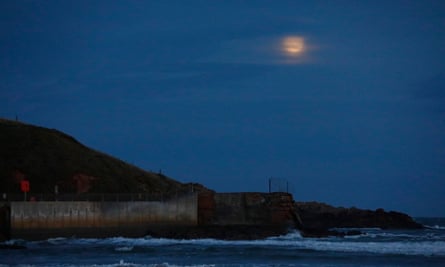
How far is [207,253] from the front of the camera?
47.1m

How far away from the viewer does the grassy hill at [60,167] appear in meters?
65.4

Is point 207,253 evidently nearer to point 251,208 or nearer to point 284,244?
point 284,244

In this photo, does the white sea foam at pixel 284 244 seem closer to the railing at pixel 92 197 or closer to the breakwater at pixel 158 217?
the breakwater at pixel 158 217

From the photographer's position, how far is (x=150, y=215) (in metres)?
57.8

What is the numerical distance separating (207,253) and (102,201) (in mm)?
11847

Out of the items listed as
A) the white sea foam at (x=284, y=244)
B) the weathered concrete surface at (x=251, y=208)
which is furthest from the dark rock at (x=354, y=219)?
the white sea foam at (x=284, y=244)

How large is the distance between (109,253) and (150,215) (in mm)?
11101

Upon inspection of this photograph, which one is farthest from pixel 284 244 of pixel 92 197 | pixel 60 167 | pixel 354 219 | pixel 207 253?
pixel 354 219

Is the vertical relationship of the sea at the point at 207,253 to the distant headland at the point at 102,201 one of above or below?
below

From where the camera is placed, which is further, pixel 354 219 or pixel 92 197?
pixel 354 219

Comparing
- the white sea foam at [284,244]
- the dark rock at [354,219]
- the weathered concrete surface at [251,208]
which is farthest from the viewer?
the dark rock at [354,219]

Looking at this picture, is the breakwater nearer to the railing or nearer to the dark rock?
the railing

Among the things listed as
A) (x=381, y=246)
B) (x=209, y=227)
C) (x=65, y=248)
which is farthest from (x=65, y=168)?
(x=381, y=246)

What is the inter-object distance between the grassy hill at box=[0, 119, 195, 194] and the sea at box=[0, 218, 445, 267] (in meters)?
11.2
